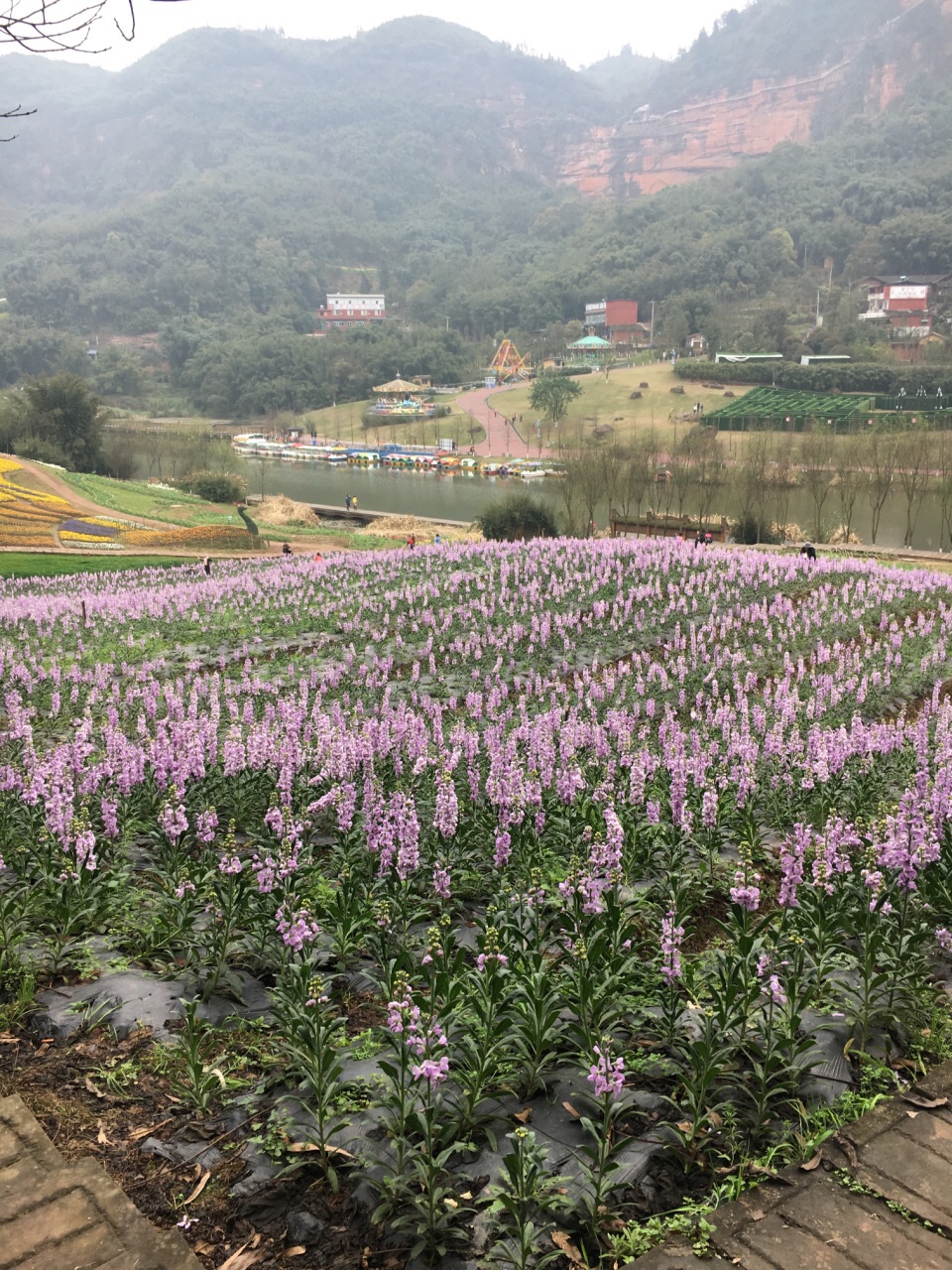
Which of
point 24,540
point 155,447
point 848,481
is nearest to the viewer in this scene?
point 24,540

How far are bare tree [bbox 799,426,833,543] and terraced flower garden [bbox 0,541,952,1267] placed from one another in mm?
37908

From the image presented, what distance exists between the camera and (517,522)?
42219mm

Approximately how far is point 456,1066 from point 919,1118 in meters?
2.55

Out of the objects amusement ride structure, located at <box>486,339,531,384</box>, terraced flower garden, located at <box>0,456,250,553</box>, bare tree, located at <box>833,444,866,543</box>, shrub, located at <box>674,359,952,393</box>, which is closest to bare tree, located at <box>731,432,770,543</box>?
bare tree, located at <box>833,444,866,543</box>

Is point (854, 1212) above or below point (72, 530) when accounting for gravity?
above

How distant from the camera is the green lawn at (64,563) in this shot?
33750mm

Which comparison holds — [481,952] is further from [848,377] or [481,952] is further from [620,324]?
[620,324]

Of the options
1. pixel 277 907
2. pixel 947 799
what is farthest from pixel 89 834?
pixel 947 799

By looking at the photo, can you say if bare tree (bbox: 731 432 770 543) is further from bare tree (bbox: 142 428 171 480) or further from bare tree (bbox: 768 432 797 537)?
bare tree (bbox: 142 428 171 480)

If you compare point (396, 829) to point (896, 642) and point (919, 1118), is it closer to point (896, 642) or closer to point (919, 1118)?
point (919, 1118)

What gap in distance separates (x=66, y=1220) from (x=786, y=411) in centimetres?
10285

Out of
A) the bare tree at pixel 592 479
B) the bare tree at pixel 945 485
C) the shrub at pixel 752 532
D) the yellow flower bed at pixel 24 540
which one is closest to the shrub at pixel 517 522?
the bare tree at pixel 592 479

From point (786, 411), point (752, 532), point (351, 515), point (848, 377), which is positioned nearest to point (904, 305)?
point (848, 377)

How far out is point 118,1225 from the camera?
14.4 ft
